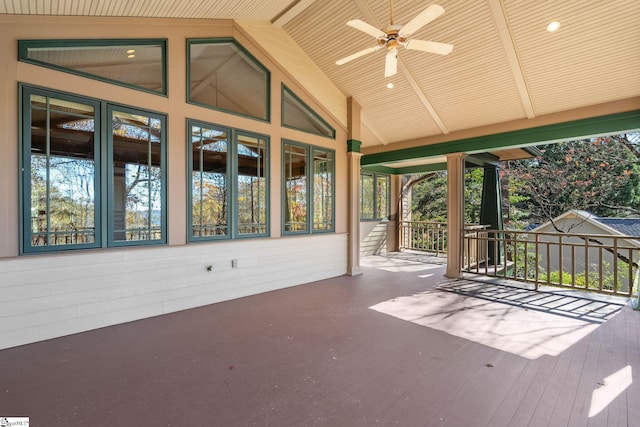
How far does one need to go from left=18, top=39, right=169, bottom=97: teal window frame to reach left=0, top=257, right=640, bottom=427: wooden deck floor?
9.45 feet

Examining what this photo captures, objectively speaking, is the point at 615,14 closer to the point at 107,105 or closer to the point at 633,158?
the point at 107,105

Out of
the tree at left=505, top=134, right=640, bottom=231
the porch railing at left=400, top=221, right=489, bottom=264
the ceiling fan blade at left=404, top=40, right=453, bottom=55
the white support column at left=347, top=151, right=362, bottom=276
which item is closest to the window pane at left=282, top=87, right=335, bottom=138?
the white support column at left=347, top=151, right=362, bottom=276

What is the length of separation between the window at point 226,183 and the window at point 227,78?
15.7 inches

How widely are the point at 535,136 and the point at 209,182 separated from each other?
5328 millimetres

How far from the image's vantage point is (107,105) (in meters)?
3.69

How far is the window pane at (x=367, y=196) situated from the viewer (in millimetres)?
9492

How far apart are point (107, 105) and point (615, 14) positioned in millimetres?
5979

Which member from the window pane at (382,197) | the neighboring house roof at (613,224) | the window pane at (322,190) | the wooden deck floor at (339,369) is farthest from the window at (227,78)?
the neighboring house roof at (613,224)

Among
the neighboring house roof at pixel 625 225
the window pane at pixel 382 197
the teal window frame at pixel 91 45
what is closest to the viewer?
the teal window frame at pixel 91 45

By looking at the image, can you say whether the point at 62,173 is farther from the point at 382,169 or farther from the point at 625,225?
the point at 625,225

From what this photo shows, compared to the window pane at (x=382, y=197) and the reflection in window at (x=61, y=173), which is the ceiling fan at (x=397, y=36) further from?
the window pane at (x=382, y=197)

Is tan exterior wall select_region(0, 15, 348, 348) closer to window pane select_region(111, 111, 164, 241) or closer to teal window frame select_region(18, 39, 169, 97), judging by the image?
teal window frame select_region(18, 39, 169, 97)

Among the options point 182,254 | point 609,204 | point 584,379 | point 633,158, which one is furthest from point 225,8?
point 609,204

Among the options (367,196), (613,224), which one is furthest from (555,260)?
(367,196)
